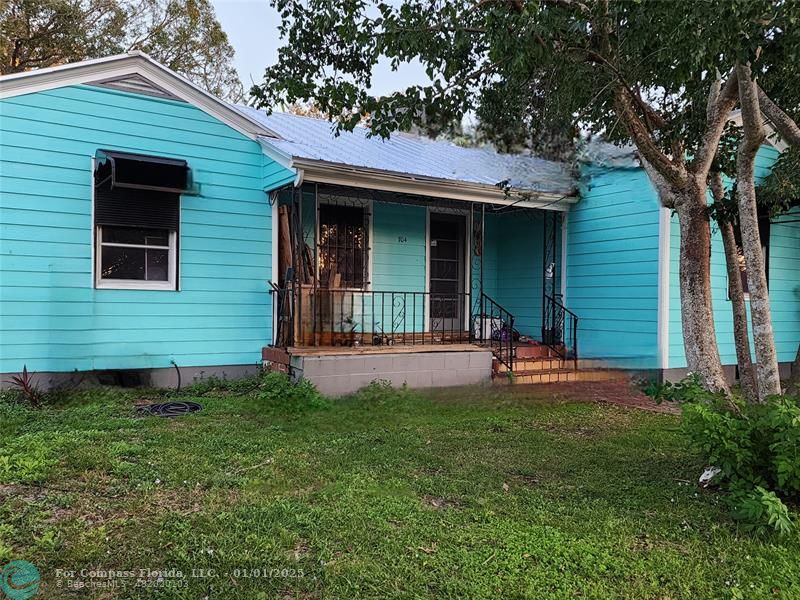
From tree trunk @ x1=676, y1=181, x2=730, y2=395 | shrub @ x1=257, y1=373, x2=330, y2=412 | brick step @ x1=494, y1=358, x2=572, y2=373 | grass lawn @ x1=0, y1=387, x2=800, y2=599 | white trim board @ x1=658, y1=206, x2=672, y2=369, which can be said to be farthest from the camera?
brick step @ x1=494, y1=358, x2=572, y2=373

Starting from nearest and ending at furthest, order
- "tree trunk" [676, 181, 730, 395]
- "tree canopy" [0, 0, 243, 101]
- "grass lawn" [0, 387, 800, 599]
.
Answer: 1. "grass lawn" [0, 387, 800, 599]
2. "tree trunk" [676, 181, 730, 395]
3. "tree canopy" [0, 0, 243, 101]

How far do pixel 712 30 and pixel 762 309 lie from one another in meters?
1.85

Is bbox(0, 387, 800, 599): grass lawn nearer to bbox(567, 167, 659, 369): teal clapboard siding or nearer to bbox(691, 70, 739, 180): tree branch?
bbox(691, 70, 739, 180): tree branch

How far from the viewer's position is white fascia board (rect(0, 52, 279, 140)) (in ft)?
19.5

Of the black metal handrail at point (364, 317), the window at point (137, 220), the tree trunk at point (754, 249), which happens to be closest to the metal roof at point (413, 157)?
the window at point (137, 220)

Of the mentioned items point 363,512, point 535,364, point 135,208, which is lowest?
point 363,512

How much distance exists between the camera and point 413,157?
891 centimetres

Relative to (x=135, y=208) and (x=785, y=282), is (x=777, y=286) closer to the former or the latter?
(x=785, y=282)

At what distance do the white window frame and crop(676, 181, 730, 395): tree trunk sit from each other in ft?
18.6

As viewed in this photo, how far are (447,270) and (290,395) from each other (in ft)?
14.1

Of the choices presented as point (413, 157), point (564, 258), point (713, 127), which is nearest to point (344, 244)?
point (413, 157)

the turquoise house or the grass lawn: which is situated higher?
the turquoise house

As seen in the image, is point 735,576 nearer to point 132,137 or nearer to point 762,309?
point 762,309

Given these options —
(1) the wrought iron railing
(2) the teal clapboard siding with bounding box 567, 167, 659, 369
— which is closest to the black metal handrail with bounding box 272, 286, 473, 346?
(1) the wrought iron railing
